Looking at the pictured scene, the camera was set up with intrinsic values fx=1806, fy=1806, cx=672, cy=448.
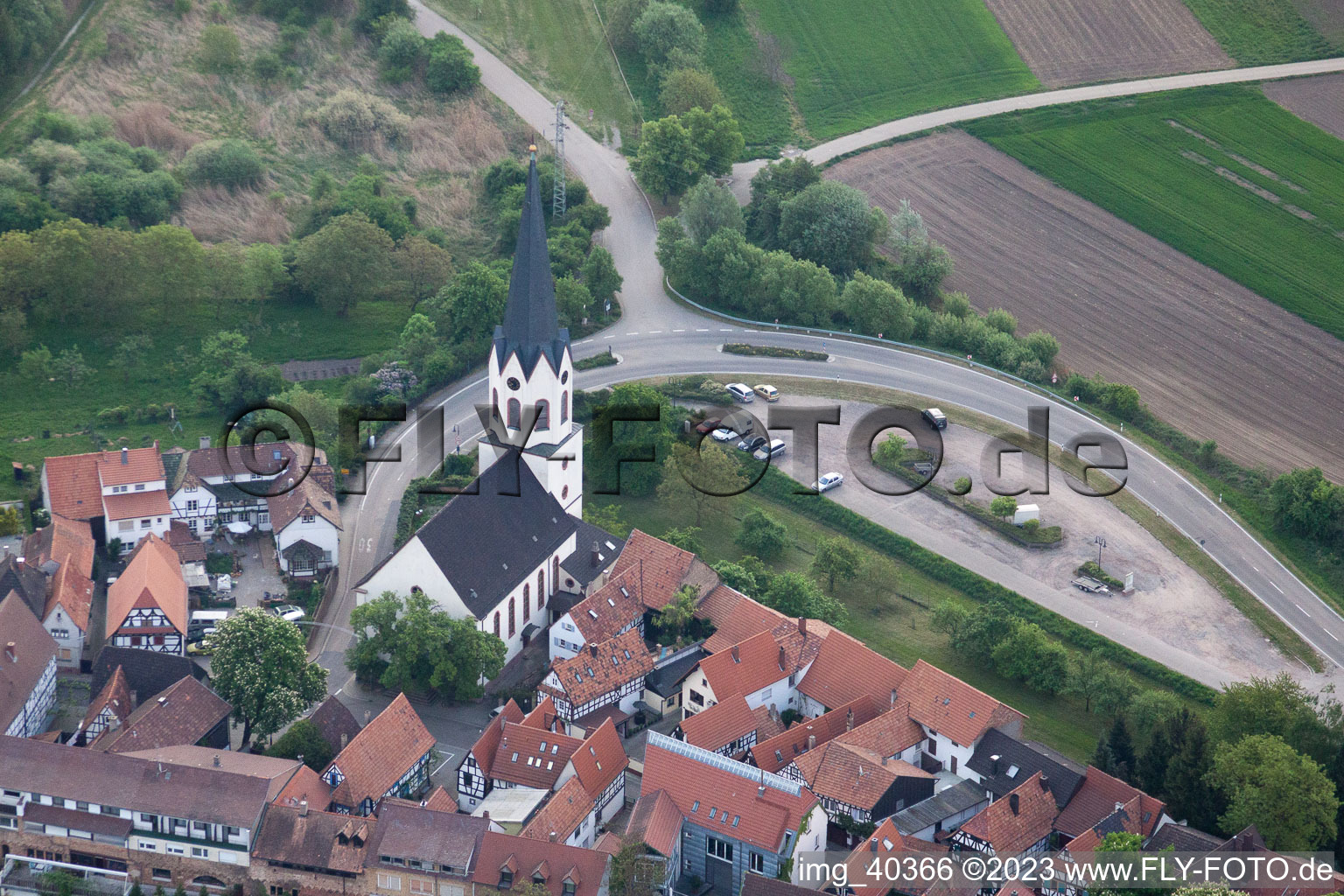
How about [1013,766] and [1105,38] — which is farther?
[1105,38]

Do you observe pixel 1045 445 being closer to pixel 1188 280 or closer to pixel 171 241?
pixel 1188 280

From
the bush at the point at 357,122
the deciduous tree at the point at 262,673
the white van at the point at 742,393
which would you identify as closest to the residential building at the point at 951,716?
the deciduous tree at the point at 262,673

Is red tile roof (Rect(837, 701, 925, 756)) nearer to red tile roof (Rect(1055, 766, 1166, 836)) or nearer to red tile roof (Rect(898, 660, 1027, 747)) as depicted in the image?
red tile roof (Rect(898, 660, 1027, 747))

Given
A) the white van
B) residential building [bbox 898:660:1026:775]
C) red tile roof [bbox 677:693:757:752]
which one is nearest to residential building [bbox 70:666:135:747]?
red tile roof [bbox 677:693:757:752]

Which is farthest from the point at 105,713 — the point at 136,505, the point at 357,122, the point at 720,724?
the point at 357,122

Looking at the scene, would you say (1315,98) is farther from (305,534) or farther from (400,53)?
(305,534)

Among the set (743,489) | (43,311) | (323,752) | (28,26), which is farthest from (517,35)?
(323,752)

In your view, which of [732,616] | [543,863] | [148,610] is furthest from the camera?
[732,616]
